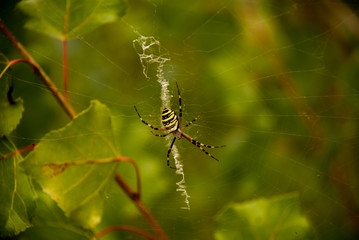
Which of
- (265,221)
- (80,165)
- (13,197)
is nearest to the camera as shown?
(80,165)

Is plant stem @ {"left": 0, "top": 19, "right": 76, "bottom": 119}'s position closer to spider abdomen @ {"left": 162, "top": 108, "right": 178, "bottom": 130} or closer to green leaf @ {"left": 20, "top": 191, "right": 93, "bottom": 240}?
green leaf @ {"left": 20, "top": 191, "right": 93, "bottom": 240}

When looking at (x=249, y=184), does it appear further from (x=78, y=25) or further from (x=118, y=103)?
(x=78, y=25)

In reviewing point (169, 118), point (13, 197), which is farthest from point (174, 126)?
point (13, 197)

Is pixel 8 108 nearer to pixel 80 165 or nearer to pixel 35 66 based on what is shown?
pixel 35 66

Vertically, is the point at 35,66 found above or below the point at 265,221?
above

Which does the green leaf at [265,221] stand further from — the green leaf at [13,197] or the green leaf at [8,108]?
the green leaf at [8,108]

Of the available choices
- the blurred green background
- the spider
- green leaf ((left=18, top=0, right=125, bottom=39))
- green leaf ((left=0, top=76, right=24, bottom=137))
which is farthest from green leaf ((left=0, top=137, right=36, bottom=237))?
the spider

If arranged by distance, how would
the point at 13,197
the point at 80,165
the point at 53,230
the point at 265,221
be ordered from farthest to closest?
the point at 265,221
the point at 53,230
the point at 13,197
the point at 80,165

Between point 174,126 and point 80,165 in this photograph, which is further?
point 174,126

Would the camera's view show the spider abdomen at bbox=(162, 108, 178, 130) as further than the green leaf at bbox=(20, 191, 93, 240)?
Yes
